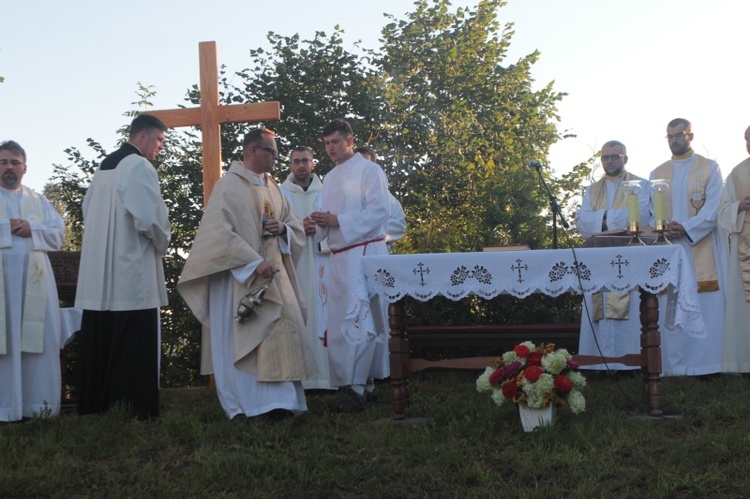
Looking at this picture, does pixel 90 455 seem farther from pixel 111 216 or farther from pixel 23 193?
pixel 23 193

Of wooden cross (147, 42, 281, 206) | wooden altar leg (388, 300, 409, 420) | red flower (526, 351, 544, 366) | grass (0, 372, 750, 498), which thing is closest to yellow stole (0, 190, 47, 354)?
grass (0, 372, 750, 498)

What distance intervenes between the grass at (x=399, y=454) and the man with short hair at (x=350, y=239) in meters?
0.67

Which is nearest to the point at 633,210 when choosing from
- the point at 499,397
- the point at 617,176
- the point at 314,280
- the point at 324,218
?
the point at 499,397

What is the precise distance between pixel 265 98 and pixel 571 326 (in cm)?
505

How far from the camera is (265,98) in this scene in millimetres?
11180

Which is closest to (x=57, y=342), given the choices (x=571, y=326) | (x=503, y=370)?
(x=503, y=370)

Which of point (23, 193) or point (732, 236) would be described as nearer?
point (23, 193)

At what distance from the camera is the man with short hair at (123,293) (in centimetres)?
636

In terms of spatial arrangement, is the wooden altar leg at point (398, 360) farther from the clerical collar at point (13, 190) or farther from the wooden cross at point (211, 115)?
the clerical collar at point (13, 190)

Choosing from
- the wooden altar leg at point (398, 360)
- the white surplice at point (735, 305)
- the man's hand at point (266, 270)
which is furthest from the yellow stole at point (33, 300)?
the white surplice at point (735, 305)

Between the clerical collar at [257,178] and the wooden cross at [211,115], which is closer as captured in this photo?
the clerical collar at [257,178]

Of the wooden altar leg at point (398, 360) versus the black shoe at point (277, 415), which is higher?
the wooden altar leg at point (398, 360)

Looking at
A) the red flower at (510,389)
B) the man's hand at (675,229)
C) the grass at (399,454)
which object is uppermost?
the man's hand at (675,229)

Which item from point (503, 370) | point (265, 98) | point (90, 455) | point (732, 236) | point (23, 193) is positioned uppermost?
point (265, 98)
